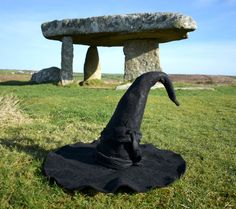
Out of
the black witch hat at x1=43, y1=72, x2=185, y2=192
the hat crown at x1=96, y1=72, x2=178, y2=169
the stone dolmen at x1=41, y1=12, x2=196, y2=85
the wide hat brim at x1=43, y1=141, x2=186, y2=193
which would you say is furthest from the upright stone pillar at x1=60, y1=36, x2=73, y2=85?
the hat crown at x1=96, y1=72, x2=178, y2=169

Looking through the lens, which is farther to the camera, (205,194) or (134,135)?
(134,135)

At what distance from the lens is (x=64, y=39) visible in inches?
800

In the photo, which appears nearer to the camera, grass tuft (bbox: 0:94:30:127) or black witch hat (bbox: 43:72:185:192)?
black witch hat (bbox: 43:72:185:192)

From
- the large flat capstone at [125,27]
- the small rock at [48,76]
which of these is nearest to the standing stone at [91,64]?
the small rock at [48,76]

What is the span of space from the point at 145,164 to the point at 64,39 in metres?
15.7

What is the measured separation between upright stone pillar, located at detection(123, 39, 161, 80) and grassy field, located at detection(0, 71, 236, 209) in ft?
20.8

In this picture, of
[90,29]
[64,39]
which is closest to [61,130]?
[90,29]

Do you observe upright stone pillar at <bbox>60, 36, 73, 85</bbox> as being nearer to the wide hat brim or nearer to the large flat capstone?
the large flat capstone

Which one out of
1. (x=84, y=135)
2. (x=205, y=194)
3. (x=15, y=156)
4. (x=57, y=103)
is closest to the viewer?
(x=205, y=194)

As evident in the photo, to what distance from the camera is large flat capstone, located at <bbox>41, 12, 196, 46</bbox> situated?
17.3 m

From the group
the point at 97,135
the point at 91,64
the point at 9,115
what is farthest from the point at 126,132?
the point at 91,64

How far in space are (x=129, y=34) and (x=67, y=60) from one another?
3.74 metres

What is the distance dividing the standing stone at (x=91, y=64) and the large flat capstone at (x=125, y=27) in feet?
6.37

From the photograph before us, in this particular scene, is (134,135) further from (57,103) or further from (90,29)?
(90,29)
